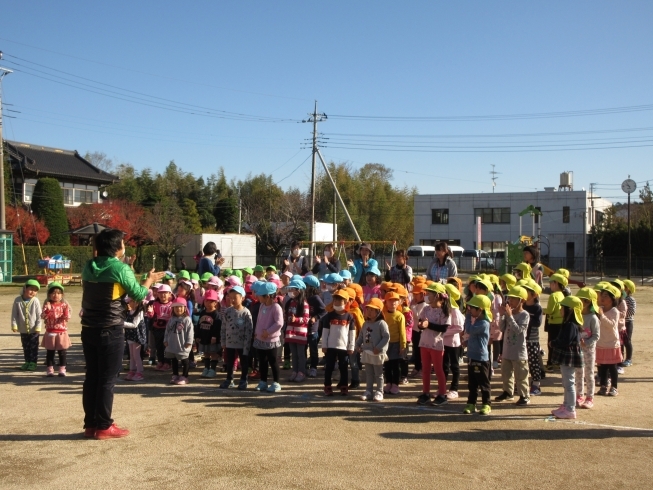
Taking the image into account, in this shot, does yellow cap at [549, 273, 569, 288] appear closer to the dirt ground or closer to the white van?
the dirt ground

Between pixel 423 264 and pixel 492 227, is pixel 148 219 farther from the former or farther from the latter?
pixel 492 227

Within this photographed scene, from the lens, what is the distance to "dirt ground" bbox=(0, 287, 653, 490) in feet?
17.6

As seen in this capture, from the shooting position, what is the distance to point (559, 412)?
291 inches

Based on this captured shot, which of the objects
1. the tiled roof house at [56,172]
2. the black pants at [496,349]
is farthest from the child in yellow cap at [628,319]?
the tiled roof house at [56,172]

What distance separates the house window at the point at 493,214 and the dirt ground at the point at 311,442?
4654 cm

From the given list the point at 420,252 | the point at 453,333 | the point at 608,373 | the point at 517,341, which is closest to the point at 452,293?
the point at 453,333

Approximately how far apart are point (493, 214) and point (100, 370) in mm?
51255

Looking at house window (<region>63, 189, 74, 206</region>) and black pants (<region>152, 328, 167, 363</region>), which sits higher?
house window (<region>63, 189, 74, 206</region>)

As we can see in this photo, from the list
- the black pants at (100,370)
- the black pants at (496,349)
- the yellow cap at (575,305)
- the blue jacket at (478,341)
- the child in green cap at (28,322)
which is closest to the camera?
the black pants at (100,370)

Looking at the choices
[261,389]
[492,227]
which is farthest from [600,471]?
[492,227]

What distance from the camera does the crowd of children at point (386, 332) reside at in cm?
800

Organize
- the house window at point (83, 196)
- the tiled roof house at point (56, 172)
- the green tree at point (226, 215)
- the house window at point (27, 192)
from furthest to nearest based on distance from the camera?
the green tree at point (226, 215)
the house window at point (83, 196)
the tiled roof house at point (56, 172)
the house window at point (27, 192)

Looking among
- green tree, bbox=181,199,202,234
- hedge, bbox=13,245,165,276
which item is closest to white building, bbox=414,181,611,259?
green tree, bbox=181,199,202,234

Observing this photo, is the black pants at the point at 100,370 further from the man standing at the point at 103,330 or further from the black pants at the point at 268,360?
the black pants at the point at 268,360
